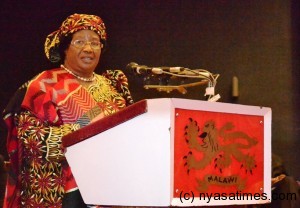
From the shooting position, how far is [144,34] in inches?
134

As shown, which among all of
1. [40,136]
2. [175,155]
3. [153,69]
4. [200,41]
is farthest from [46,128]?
[200,41]

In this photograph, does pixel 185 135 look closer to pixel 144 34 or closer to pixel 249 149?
pixel 249 149

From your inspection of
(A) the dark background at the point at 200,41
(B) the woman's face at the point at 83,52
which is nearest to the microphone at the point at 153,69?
(B) the woman's face at the point at 83,52

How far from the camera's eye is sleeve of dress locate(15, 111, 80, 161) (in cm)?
192

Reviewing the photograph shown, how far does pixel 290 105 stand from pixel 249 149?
1838mm

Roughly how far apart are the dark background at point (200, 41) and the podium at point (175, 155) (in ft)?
5.63

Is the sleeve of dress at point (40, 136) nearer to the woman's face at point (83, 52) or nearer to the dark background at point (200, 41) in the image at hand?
the woman's face at point (83, 52)

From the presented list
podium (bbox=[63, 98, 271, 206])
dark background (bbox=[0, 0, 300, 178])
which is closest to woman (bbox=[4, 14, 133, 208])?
podium (bbox=[63, 98, 271, 206])

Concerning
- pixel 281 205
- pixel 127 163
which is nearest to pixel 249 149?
pixel 127 163

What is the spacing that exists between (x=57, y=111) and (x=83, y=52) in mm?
296

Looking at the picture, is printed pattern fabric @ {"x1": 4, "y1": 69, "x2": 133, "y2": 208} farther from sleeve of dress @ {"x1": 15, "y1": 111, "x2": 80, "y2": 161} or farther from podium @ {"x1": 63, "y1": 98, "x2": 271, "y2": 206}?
podium @ {"x1": 63, "y1": 98, "x2": 271, "y2": 206}

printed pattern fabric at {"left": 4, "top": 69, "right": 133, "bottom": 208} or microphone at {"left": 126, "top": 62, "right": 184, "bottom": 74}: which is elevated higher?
microphone at {"left": 126, "top": 62, "right": 184, "bottom": 74}

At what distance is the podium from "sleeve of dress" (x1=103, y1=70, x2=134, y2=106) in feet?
2.25

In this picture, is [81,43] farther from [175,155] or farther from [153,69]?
[175,155]
